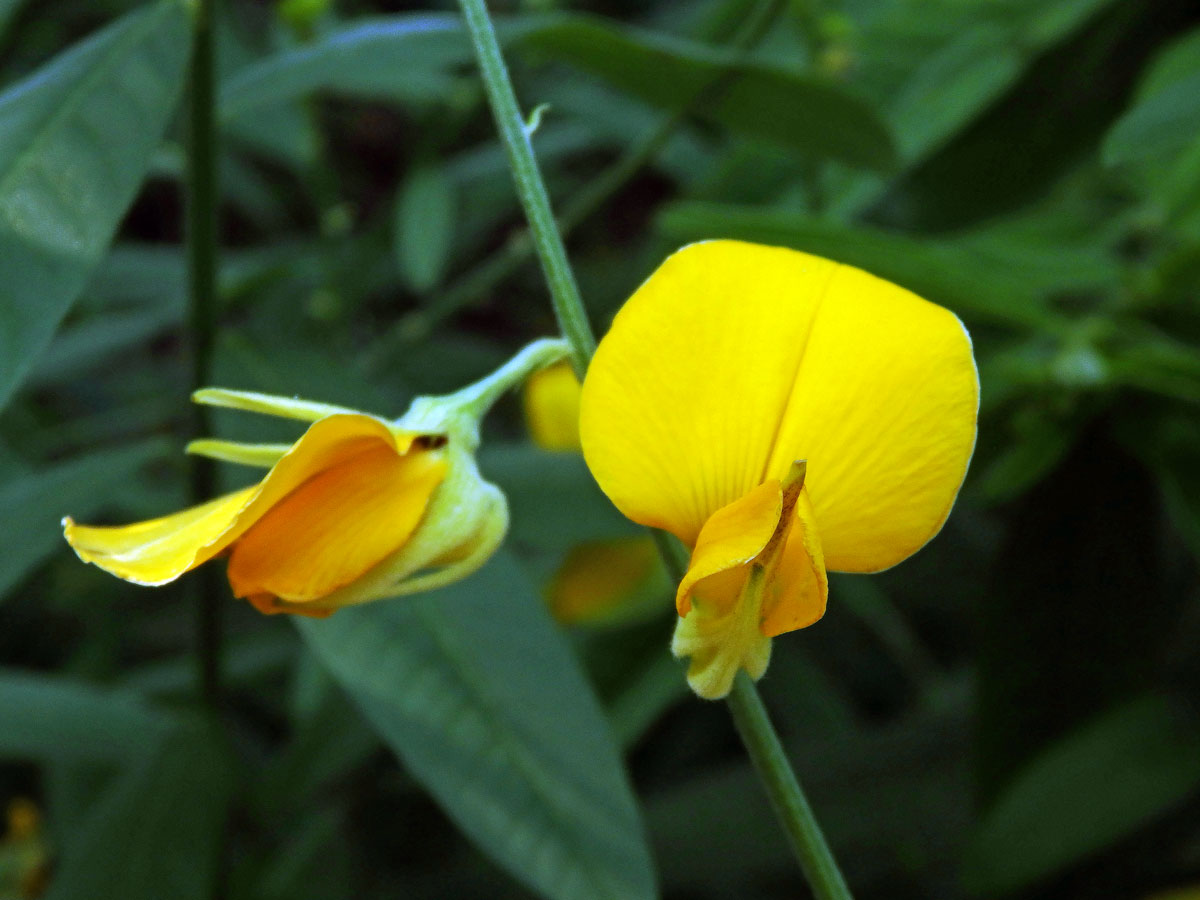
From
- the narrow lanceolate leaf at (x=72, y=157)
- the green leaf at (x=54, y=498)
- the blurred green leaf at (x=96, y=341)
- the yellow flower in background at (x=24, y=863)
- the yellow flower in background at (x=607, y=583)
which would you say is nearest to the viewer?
the narrow lanceolate leaf at (x=72, y=157)

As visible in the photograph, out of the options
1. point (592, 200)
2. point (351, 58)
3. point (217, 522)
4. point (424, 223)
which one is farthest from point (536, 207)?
point (424, 223)

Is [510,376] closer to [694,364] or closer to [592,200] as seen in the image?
[694,364]

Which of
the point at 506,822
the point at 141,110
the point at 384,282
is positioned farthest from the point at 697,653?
the point at 384,282

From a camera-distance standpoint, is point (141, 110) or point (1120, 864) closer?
point (141, 110)

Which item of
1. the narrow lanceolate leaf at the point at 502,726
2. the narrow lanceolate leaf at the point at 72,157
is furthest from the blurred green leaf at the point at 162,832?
the narrow lanceolate leaf at the point at 72,157

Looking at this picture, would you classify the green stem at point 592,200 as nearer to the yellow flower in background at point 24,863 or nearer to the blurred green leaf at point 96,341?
the blurred green leaf at point 96,341

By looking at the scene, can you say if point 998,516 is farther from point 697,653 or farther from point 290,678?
point 697,653
